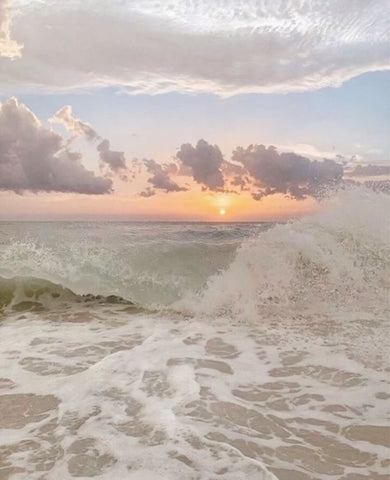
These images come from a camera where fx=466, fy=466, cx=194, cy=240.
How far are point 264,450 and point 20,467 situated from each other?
180 centimetres

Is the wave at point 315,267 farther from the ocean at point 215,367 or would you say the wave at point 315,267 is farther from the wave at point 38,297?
the wave at point 38,297

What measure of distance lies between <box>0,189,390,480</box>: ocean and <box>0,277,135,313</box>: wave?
5 cm

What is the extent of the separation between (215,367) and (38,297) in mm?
6457

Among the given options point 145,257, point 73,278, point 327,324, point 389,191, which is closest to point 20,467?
point 327,324

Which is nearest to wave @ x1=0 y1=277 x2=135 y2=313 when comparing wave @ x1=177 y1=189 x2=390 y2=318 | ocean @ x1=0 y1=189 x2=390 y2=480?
ocean @ x1=0 y1=189 x2=390 y2=480

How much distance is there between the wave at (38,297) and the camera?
1015cm

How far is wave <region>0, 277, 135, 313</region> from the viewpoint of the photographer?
400 inches

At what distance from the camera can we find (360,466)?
11.0 feet

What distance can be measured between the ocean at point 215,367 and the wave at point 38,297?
46 mm

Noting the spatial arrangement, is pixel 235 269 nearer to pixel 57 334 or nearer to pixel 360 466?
pixel 57 334

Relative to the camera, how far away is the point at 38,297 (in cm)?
1077

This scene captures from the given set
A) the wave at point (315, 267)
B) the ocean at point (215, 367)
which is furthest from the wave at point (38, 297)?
the wave at point (315, 267)

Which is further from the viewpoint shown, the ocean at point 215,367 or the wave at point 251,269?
the wave at point 251,269

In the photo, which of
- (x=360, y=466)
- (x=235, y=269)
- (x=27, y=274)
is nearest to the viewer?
(x=360, y=466)
